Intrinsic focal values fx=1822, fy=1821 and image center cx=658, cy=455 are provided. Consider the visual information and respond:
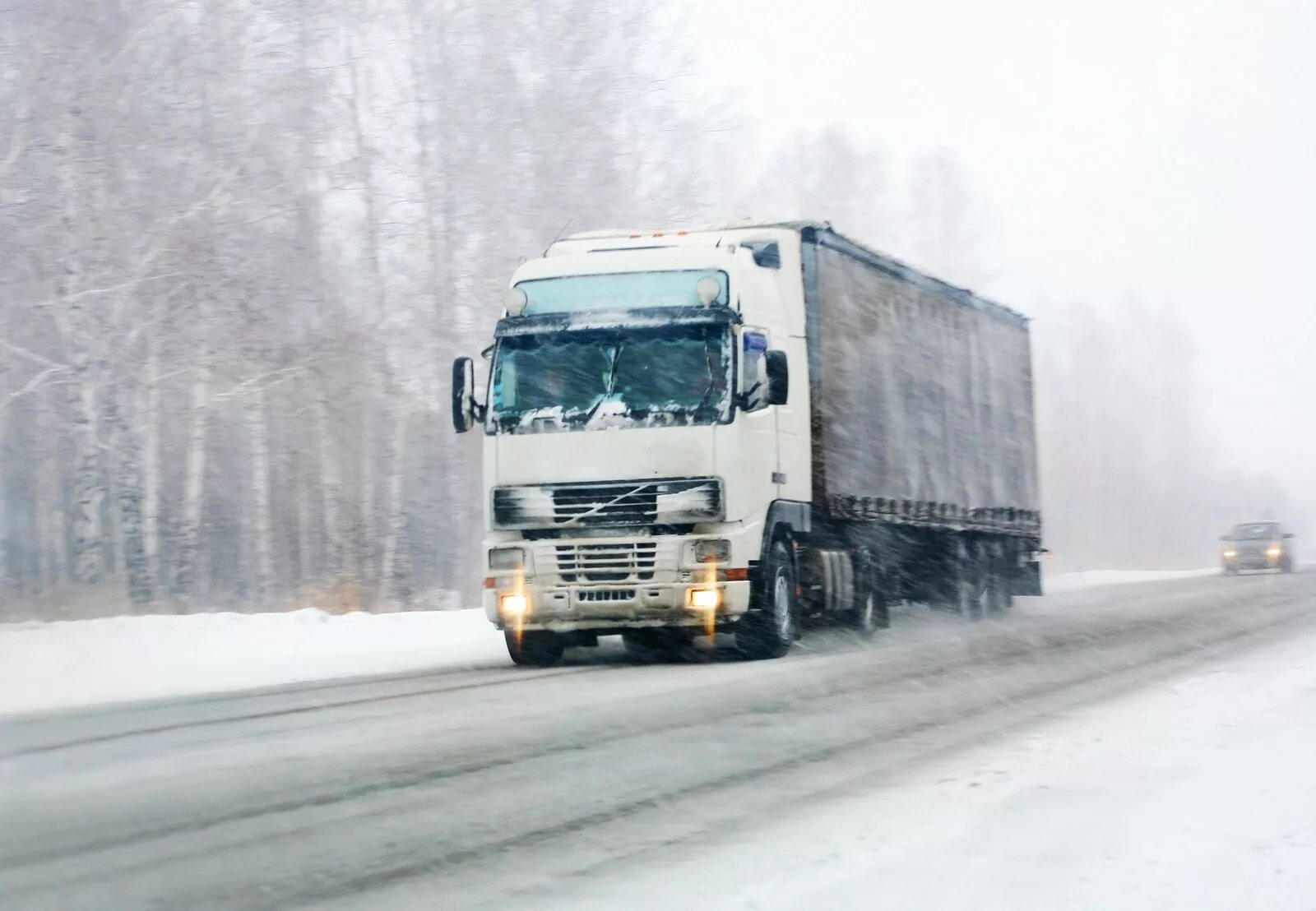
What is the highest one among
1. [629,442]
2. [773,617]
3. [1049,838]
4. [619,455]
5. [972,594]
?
[629,442]

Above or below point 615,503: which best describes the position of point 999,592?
below

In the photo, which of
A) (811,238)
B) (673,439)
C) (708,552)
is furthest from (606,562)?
(811,238)

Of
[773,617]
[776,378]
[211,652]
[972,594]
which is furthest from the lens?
[972,594]

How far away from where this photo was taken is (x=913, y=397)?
22141mm

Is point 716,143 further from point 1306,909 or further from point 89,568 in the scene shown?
point 1306,909

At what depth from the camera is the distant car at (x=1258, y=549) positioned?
1921 inches

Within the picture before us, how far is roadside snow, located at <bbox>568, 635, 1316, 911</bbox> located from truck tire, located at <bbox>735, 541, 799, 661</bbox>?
6.08m

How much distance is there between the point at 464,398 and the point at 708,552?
2.75 metres

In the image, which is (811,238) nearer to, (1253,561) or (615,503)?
(615,503)

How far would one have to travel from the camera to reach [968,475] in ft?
80.2

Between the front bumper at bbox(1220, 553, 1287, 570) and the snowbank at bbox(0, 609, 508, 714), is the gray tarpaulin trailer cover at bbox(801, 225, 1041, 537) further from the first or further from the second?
the front bumper at bbox(1220, 553, 1287, 570)

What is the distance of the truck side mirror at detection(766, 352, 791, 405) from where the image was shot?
1640 cm

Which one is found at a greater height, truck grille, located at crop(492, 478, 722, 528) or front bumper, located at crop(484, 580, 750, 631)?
truck grille, located at crop(492, 478, 722, 528)

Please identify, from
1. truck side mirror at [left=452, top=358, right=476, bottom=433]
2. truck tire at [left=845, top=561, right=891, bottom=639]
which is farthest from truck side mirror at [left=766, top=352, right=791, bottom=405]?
truck tire at [left=845, top=561, right=891, bottom=639]
